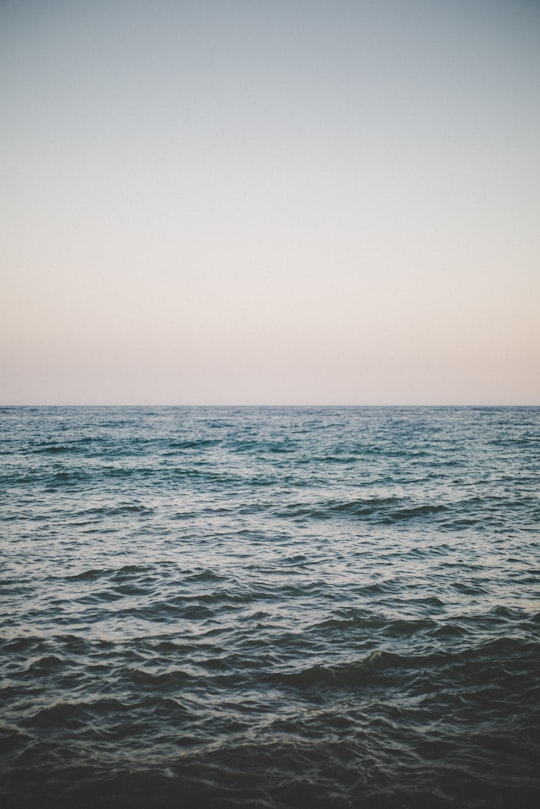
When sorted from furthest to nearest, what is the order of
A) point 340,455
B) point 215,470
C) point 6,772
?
point 340,455 < point 215,470 < point 6,772

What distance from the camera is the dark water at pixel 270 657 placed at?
4.70 metres

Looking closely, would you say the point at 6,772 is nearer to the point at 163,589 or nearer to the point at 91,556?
the point at 163,589

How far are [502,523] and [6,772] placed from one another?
14.2 m

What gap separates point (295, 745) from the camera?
513cm

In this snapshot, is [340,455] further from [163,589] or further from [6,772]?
[6,772]

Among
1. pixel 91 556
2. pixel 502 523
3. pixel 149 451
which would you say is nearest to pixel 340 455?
pixel 149 451

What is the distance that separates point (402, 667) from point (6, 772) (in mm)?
4936

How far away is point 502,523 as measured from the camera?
1486cm

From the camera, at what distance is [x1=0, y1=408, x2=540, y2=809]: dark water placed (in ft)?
15.4

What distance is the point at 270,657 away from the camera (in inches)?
275

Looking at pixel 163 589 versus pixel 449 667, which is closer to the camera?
pixel 449 667

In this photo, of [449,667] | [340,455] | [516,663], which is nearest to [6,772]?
[449,667]

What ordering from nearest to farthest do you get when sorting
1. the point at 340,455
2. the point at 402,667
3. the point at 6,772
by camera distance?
1. the point at 6,772
2. the point at 402,667
3. the point at 340,455

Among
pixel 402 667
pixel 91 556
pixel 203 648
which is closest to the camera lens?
pixel 402 667
